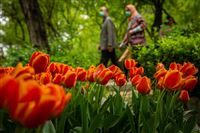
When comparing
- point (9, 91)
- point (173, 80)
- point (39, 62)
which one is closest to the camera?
point (9, 91)

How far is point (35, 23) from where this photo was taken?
14945mm

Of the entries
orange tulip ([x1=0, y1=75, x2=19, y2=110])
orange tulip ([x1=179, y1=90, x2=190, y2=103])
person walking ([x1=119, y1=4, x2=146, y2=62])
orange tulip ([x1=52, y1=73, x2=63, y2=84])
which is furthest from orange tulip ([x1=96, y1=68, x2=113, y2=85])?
person walking ([x1=119, y1=4, x2=146, y2=62])

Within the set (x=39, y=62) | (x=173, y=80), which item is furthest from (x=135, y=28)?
(x=39, y=62)

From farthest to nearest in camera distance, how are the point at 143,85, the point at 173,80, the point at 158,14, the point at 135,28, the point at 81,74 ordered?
the point at 158,14 → the point at 135,28 → the point at 81,74 → the point at 143,85 → the point at 173,80

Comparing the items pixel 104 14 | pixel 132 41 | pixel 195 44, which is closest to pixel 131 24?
pixel 132 41

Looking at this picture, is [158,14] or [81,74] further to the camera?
[158,14]

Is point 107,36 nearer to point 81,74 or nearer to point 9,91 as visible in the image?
point 81,74

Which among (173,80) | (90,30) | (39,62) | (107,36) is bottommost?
(173,80)

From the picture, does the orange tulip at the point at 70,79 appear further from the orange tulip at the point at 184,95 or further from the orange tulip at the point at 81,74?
the orange tulip at the point at 184,95

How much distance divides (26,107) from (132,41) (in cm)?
928

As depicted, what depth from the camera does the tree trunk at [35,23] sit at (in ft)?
48.4

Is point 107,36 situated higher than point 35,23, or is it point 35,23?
point 35,23

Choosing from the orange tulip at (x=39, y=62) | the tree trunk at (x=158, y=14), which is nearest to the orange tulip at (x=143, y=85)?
the orange tulip at (x=39, y=62)

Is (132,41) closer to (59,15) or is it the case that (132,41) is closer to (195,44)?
(195,44)
